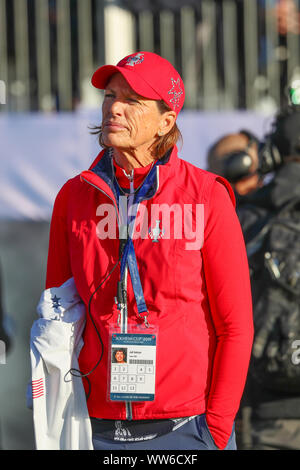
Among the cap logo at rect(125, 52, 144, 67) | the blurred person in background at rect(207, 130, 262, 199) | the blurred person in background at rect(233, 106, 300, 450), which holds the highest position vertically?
the cap logo at rect(125, 52, 144, 67)

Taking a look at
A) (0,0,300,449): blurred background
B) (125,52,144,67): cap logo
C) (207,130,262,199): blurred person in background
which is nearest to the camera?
(125,52,144,67): cap logo

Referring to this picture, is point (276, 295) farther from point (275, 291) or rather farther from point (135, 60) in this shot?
point (135, 60)

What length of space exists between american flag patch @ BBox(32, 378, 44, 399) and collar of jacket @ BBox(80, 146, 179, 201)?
550 mm

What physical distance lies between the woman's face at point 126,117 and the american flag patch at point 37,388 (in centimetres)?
69

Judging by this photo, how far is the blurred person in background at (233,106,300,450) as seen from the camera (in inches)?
124

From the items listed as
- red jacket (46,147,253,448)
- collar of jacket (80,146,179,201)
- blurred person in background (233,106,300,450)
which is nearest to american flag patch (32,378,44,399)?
red jacket (46,147,253,448)

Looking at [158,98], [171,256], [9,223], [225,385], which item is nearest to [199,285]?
[171,256]

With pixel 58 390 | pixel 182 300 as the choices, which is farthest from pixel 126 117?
pixel 58 390

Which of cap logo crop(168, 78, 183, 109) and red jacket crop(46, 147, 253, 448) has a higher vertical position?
cap logo crop(168, 78, 183, 109)

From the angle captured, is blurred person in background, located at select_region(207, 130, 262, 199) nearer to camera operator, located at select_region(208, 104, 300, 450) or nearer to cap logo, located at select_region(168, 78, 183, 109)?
camera operator, located at select_region(208, 104, 300, 450)

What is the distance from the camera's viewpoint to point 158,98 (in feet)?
7.42

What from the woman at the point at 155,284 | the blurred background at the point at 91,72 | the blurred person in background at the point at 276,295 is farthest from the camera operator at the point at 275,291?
the blurred background at the point at 91,72

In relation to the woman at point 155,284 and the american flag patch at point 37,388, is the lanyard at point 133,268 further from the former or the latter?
the american flag patch at point 37,388

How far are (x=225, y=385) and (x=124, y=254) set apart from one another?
17.9 inches
